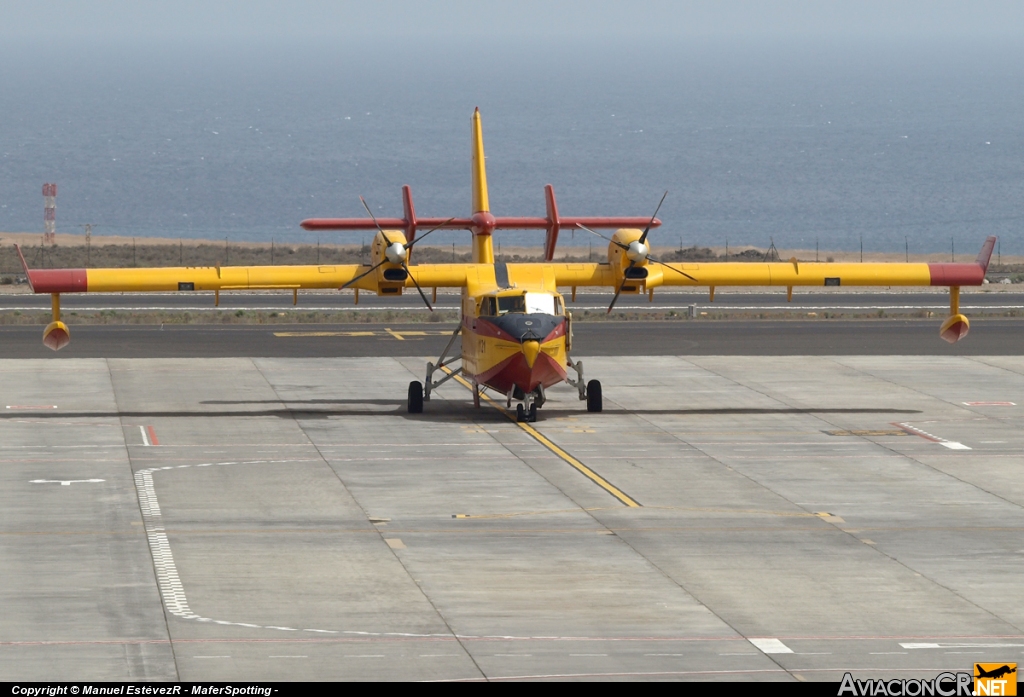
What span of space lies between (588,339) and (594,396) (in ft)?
54.6

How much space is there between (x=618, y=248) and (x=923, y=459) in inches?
406

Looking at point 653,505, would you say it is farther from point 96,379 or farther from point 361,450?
point 96,379

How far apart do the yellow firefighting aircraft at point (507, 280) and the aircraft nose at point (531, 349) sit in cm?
2

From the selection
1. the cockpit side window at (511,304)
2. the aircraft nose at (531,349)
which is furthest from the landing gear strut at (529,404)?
the cockpit side window at (511,304)

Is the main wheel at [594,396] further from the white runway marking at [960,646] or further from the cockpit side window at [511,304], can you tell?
the white runway marking at [960,646]

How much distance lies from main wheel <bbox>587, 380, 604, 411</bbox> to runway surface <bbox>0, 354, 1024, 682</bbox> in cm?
31

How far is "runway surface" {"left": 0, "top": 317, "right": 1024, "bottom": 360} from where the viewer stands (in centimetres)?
5350

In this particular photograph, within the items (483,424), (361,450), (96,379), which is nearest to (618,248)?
(483,424)

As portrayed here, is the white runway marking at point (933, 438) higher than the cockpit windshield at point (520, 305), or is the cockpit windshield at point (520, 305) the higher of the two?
the cockpit windshield at point (520, 305)

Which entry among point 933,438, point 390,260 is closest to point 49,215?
point 390,260

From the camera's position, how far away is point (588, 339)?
57.0 metres

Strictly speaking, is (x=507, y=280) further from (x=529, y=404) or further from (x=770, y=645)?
(x=770, y=645)

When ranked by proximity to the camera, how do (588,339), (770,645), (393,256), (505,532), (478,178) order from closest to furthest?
(770,645) → (505,532) → (393,256) → (478,178) → (588,339)

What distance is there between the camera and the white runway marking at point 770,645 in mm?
20016
